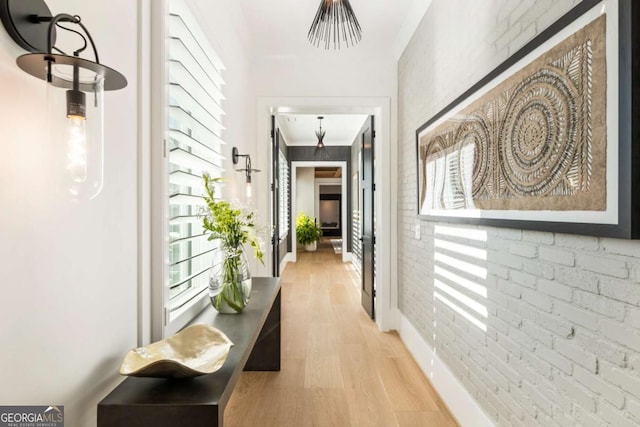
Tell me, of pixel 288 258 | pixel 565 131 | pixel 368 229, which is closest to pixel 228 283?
pixel 565 131

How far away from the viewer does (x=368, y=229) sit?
4109 millimetres

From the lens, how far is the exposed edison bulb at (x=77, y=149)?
27.9 inches

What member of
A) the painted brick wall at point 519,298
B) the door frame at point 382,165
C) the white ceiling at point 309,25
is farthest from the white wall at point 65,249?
the door frame at point 382,165

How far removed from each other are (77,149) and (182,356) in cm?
75

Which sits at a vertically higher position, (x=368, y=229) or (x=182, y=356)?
(x=368, y=229)

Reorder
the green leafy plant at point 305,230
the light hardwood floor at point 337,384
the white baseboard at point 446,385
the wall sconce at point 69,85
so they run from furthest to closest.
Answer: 1. the green leafy plant at point 305,230
2. the light hardwood floor at point 337,384
3. the white baseboard at point 446,385
4. the wall sconce at point 69,85

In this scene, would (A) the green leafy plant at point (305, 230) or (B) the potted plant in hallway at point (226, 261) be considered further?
(A) the green leafy plant at point (305, 230)

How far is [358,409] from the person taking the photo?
2227mm

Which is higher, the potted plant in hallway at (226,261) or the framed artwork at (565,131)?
the framed artwork at (565,131)

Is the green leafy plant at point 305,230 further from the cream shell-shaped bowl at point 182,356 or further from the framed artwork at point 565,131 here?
the cream shell-shaped bowl at point 182,356

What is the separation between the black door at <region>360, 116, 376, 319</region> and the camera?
3932 millimetres

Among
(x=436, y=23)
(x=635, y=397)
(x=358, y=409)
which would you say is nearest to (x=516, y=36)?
(x=436, y=23)

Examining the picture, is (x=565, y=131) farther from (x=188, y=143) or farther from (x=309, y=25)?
(x=309, y=25)

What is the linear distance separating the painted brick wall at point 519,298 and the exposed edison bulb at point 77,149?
1.36 metres
